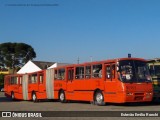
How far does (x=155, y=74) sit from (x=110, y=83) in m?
2.82

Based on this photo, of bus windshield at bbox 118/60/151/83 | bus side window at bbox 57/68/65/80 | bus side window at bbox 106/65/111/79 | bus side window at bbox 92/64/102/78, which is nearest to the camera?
bus windshield at bbox 118/60/151/83

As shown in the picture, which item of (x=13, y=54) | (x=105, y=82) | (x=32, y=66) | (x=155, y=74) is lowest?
(x=105, y=82)

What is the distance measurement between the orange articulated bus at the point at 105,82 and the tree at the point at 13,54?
6080cm

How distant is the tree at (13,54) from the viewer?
84.2m

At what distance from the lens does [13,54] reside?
85875mm

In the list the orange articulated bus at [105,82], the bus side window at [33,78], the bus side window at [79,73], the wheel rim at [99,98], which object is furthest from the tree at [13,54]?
the wheel rim at [99,98]

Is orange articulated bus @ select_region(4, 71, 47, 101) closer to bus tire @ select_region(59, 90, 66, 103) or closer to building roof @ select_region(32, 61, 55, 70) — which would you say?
bus tire @ select_region(59, 90, 66, 103)

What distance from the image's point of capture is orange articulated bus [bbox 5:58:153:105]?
18188 millimetres

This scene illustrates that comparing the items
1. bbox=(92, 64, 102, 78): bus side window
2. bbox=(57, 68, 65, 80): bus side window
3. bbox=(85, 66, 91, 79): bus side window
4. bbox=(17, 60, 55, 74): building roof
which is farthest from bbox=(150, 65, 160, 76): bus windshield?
bbox=(17, 60, 55, 74): building roof

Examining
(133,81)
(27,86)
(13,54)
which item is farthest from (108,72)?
(13,54)

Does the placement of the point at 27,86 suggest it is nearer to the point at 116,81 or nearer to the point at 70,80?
the point at 70,80

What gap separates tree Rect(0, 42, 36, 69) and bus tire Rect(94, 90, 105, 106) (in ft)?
216

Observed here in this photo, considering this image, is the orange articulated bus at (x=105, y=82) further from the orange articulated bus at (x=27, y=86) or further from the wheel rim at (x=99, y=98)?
the orange articulated bus at (x=27, y=86)

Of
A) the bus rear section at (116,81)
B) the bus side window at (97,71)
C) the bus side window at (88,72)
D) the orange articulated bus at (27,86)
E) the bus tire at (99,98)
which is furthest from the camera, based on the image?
the orange articulated bus at (27,86)
